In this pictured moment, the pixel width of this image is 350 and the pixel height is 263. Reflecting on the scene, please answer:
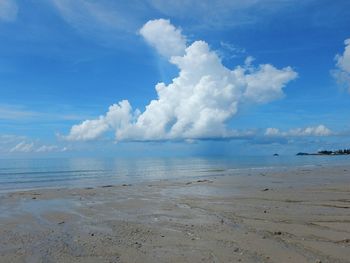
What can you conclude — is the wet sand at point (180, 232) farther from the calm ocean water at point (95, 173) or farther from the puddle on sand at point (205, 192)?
the calm ocean water at point (95, 173)

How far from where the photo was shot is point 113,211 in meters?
17.7

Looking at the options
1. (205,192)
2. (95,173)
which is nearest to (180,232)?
(205,192)

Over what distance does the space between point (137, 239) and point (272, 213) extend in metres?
7.12

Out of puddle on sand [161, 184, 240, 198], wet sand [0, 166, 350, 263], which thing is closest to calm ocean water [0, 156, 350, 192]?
puddle on sand [161, 184, 240, 198]

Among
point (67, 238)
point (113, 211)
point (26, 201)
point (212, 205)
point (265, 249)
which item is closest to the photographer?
point (265, 249)

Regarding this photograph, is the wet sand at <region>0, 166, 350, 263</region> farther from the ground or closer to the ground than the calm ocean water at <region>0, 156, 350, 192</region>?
closer to the ground

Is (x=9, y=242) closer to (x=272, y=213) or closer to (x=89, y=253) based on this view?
(x=89, y=253)

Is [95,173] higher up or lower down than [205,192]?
higher up

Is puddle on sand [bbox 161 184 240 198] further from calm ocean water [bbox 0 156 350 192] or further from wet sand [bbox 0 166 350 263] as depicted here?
calm ocean water [bbox 0 156 350 192]

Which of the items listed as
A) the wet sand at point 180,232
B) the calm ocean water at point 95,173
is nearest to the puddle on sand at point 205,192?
the wet sand at point 180,232

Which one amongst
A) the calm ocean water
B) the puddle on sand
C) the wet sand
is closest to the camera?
the wet sand

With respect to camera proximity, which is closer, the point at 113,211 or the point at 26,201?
the point at 113,211

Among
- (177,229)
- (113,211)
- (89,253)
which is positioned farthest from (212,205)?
(89,253)

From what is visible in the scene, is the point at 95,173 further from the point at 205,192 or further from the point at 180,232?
the point at 180,232
